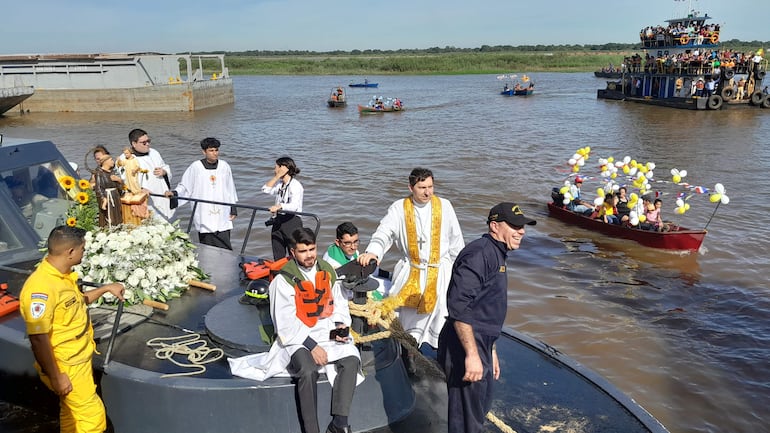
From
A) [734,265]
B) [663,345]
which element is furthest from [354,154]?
[663,345]

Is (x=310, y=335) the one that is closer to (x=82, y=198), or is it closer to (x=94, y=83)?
(x=82, y=198)

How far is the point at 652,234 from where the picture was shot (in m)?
13.3

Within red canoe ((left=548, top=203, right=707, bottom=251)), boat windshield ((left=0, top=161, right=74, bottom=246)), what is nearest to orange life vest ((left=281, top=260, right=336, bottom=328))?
boat windshield ((left=0, top=161, right=74, bottom=246))

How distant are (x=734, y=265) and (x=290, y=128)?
25209mm

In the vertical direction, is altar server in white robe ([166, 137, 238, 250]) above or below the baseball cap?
below

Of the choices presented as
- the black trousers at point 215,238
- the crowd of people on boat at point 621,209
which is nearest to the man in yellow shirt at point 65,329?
the black trousers at point 215,238

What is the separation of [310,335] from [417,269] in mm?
1332

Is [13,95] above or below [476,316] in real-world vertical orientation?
above

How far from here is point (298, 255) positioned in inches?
168

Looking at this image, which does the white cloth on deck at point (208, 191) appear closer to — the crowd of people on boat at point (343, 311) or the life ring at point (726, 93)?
the crowd of people on boat at point (343, 311)

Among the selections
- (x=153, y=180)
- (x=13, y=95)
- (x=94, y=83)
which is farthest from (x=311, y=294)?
(x=94, y=83)

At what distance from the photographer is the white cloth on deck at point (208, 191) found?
7457mm

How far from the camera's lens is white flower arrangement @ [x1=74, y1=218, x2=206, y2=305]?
5.13 meters

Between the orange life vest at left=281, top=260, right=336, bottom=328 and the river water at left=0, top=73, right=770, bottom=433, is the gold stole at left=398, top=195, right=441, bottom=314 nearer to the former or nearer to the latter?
the orange life vest at left=281, top=260, right=336, bottom=328
